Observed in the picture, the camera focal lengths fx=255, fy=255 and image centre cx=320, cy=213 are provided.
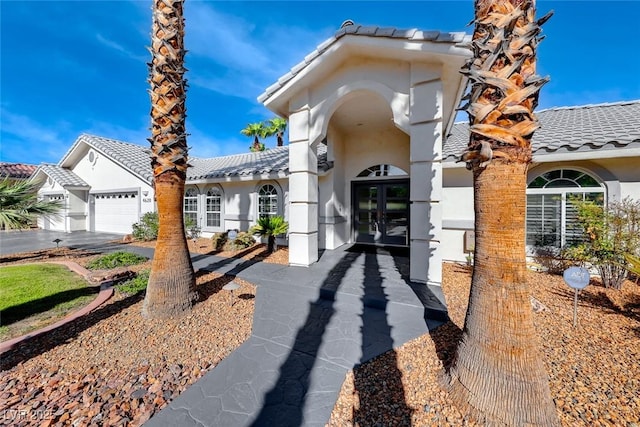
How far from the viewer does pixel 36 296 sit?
550 cm

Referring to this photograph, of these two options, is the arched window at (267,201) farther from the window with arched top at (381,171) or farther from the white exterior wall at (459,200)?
the white exterior wall at (459,200)

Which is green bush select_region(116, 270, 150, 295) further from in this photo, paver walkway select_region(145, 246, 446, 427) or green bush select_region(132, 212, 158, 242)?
green bush select_region(132, 212, 158, 242)

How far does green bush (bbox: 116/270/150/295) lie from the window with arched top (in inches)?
327

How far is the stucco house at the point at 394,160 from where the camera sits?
18.8 feet

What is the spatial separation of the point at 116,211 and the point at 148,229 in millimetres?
5223

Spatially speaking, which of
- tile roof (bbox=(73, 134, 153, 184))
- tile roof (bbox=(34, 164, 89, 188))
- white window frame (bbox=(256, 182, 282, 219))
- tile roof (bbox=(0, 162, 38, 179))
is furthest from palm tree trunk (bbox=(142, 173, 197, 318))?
tile roof (bbox=(0, 162, 38, 179))

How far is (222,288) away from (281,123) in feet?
76.9

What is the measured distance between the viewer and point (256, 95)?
7742 millimetres

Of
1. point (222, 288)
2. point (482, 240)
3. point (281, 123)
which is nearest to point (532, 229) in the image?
point (482, 240)

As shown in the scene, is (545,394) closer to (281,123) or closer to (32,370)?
(32,370)

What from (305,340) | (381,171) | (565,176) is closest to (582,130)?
(565,176)

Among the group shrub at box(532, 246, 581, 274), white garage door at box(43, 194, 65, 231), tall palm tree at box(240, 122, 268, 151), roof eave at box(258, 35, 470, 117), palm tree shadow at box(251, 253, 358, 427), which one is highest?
tall palm tree at box(240, 122, 268, 151)

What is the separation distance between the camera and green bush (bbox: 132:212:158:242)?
499 inches

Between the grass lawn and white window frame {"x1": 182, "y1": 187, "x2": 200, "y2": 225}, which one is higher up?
white window frame {"x1": 182, "y1": 187, "x2": 200, "y2": 225}
